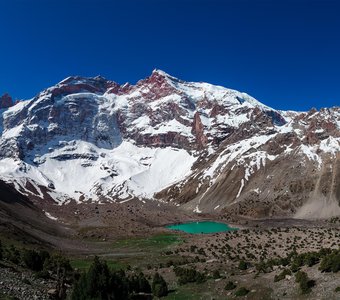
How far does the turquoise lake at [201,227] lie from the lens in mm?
164212

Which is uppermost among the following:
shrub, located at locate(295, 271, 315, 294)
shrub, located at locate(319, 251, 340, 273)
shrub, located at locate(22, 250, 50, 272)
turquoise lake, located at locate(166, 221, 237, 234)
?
shrub, located at locate(22, 250, 50, 272)

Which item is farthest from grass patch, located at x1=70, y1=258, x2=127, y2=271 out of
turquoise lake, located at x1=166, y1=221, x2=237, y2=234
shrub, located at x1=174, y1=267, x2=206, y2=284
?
turquoise lake, located at x1=166, y1=221, x2=237, y2=234

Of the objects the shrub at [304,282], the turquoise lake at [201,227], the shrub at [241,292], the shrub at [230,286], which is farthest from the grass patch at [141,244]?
the shrub at [304,282]

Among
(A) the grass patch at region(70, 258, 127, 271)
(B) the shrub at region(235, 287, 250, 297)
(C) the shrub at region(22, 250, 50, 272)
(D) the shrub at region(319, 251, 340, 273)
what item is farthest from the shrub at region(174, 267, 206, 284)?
(A) the grass patch at region(70, 258, 127, 271)

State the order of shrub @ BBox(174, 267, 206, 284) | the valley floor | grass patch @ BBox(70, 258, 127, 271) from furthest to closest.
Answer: grass patch @ BBox(70, 258, 127, 271) < shrub @ BBox(174, 267, 206, 284) < the valley floor

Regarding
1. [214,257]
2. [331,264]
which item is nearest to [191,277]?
[331,264]

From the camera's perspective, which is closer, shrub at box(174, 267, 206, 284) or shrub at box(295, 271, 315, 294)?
shrub at box(295, 271, 315, 294)

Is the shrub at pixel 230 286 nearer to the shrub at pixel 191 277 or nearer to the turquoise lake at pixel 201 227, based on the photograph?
the shrub at pixel 191 277

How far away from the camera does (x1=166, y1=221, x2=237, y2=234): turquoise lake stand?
16421 cm

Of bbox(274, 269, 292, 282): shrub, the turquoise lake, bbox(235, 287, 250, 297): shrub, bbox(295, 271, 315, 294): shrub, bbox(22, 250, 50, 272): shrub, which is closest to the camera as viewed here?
bbox(295, 271, 315, 294): shrub

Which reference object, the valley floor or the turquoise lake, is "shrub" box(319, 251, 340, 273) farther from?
the turquoise lake

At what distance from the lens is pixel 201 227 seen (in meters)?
176

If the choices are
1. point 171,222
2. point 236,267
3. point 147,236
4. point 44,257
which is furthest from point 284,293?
point 171,222

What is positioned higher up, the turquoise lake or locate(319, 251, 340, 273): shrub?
locate(319, 251, 340, 273): shrub
